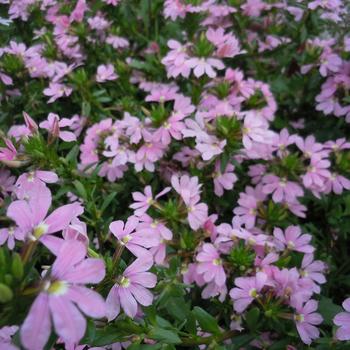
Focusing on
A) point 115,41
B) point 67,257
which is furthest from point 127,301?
point 115,41

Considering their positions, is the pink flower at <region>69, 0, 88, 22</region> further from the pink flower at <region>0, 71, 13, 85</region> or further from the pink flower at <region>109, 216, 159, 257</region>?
the pink flower at <region>109, 216, 159, 257</region>

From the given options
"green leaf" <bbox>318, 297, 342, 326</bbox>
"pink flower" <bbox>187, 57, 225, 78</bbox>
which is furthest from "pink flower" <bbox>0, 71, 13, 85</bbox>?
"green leaf" <bbox>318, 297, 342, 326</bbox>

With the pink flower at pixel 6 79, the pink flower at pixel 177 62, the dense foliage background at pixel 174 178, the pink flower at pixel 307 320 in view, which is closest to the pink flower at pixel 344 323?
the dense foliage background at pixel 174 178

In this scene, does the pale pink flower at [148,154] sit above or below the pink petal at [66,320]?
below

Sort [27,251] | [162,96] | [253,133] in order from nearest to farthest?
[27,251] → [253,133] → [162,96]

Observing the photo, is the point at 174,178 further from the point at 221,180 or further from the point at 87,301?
the point at 87,301

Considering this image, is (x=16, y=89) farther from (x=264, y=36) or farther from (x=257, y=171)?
(x=264, y=36)

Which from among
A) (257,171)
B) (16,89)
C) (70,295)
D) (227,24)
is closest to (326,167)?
(257,171)

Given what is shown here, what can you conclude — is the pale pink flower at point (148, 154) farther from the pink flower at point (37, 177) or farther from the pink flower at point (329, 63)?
the pink flower at point (329, 63)
